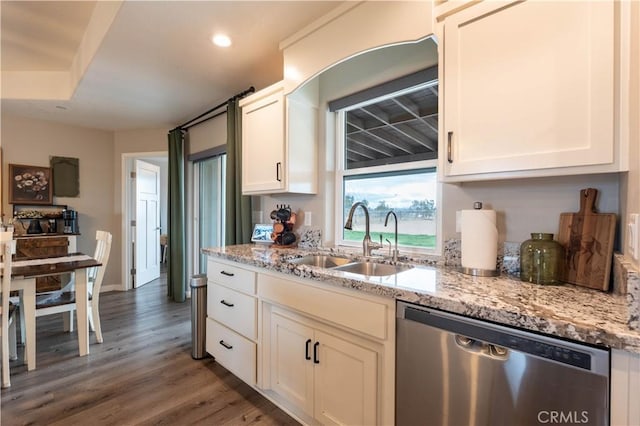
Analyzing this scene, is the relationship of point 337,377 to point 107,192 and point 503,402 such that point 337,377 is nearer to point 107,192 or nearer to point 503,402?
point 503,402

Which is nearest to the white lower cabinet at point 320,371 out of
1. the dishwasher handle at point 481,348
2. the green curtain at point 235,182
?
the dishwasher handle at point 481,348

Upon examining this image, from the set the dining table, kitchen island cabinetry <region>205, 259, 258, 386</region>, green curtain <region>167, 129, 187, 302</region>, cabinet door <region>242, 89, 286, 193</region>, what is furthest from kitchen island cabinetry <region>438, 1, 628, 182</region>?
green curtain <region>167, 129, 187, 302</region>

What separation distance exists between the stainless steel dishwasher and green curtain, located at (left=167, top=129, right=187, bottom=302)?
348 cm

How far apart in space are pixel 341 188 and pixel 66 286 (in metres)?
2.81

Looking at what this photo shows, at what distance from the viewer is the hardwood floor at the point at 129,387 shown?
5.83 feet

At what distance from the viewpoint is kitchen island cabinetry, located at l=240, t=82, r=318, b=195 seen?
2256 mm

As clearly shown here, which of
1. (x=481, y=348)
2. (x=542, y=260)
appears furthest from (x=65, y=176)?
(x=542, y=260)

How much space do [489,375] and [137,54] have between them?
2943mm

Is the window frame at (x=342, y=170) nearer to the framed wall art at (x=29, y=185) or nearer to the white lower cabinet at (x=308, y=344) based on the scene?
the white lower cabinet at (x=308, y=344)

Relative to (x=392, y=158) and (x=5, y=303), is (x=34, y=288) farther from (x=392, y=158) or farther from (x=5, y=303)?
(x=392, y=158)

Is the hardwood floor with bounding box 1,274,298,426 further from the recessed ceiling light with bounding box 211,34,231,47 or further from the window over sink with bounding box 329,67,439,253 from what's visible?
the recessed ceiling light with bounding box 211,34,231,47

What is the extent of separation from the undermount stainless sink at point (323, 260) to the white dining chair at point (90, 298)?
191 cm

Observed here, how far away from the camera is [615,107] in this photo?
1007 millimetres

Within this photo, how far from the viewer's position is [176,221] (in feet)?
13.2
